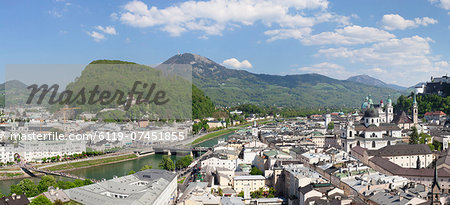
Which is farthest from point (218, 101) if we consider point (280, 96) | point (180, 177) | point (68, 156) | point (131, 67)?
point (180, 177)

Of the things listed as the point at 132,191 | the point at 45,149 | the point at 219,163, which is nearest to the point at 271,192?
the point at 219,163

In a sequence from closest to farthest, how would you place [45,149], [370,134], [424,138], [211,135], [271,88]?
[370,134] → [424,138] → [45,149] → [211,135] → [271,88]

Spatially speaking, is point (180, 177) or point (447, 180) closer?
point (447, 180)

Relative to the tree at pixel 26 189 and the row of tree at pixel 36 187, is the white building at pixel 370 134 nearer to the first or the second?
the row of tree at pixel 36 187

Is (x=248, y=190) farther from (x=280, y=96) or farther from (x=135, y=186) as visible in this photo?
(x=280, y=96)

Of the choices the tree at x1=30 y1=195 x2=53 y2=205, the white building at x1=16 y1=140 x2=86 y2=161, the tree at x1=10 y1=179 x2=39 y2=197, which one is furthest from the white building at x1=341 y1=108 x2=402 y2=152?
the white building at x1=16 y1=140 x2=86 y2=161

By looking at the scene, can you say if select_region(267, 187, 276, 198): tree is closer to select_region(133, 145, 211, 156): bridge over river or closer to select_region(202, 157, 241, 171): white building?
select_region(202, 157, 241, 171): white building

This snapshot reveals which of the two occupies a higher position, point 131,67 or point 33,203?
point 131,67

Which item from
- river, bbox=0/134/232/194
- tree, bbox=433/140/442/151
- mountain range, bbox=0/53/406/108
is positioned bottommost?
river, bbox=0/134/232/194

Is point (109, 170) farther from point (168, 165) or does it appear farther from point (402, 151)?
point (402, 151)

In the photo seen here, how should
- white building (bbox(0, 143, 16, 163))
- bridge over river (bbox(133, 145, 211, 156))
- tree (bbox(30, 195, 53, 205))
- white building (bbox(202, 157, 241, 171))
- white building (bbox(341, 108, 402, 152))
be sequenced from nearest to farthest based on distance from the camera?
tree (bbox(30, 195, 53, 205)) < white building (bbox(202, 157, 241, 171)) < white building (bbox(341, 108, 402, 152)) < white building (bbox(0, 143, 16, 163)) < bridge over river (bbox(133, 145, 211, 156))

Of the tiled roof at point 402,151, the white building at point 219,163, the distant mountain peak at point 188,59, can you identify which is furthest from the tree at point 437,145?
the distant mountain peak at point 188,59
